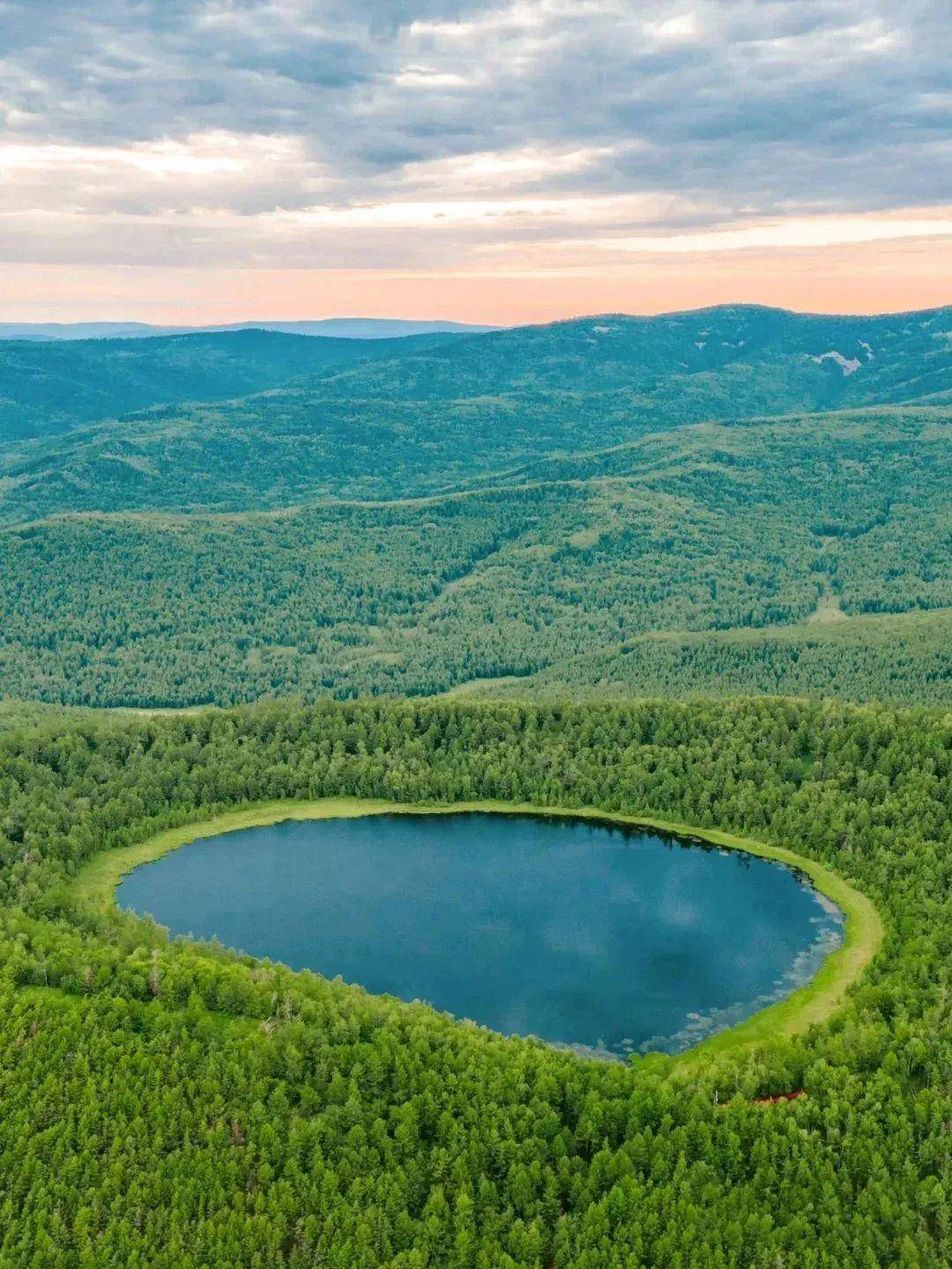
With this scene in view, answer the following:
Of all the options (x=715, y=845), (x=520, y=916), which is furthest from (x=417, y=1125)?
(x=715, y=845)

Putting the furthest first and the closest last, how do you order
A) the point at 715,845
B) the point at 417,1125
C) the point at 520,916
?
the point at 715,845
the point at 520,916
the point at 417,1125

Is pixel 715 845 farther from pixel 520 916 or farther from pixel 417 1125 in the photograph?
pixel 417 1125

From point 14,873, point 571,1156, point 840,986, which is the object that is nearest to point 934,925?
point 840,986

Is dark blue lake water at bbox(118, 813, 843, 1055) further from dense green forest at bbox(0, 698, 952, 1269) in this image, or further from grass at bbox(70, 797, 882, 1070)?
dense green forest at bbox(0, 698, 952, 1269)

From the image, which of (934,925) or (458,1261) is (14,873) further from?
(934,925)

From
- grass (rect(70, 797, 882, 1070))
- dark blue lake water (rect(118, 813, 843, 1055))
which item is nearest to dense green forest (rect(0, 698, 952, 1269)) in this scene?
grass (rect(70, 797, 882, 1070))

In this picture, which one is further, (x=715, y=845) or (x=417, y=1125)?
(x=715, y=845)
